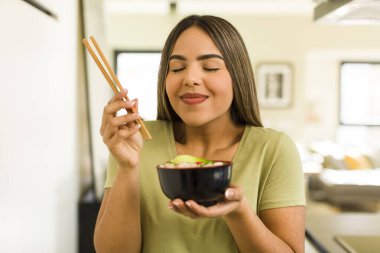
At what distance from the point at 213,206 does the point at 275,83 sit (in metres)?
5.95

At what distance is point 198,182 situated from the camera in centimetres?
76

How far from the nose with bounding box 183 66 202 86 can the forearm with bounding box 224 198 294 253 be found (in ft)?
0.87

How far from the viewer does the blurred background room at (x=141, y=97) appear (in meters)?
1.40

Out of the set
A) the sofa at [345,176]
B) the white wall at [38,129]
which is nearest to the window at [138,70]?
the sofa at [345,176]

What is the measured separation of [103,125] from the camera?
2.91 ft

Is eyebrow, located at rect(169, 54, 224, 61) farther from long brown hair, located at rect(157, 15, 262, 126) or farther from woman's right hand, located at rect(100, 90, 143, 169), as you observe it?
woman's right hand, located at rect(100, 90, 143, 169)

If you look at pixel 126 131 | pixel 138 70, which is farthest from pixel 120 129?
pixel 138 70

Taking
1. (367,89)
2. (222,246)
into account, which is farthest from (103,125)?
(367,89)

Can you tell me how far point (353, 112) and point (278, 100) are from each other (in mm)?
1355

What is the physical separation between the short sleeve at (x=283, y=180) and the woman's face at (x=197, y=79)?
0.17 meters

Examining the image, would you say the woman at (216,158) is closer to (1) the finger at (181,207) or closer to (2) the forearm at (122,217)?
(2) the forearm at (122,217)

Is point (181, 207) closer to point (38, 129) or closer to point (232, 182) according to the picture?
point (232, 182)

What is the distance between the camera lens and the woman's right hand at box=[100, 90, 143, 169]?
86 cm

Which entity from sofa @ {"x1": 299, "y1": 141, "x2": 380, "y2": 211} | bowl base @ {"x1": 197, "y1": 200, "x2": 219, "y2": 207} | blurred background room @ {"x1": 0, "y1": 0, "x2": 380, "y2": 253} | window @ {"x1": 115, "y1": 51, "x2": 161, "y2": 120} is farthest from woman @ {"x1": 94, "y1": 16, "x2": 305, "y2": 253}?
window @ {"x1": 115, "y1": 51, "x2": 161, "y2": 120}
